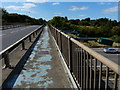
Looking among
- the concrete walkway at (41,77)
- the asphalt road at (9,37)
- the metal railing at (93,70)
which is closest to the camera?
the metal railing at (93,70)

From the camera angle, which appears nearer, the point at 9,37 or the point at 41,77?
the point at 41,77

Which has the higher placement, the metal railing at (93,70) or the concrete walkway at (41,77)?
the metal railing at (93,70)

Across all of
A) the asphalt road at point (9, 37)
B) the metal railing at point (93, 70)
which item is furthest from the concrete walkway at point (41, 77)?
the asphalt road at point (9, 37)

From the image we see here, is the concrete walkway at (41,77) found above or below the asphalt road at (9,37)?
below

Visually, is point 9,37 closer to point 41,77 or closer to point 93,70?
point 41,77

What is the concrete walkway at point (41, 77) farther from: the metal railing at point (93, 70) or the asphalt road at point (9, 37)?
the asphalt road at point (9, 37)

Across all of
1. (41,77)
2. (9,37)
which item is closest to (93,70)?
(41,77)

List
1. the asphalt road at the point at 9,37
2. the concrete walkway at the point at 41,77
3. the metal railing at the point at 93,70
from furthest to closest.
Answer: the asphalt road at the point at 9,37
the concrete walkway at the point at 41,77
the metal railing at the point at 93,70

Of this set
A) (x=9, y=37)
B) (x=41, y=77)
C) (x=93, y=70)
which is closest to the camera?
(x=93, y=70)

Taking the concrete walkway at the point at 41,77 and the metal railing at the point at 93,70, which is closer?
the metal railing at the point at 93,70

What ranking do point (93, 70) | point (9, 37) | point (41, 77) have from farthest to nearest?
point (9, 37) < point (41, 77) < point (93, 70)

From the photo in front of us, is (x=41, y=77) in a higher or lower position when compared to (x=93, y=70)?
lower

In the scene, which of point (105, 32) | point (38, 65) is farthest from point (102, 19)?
point (38, 65)

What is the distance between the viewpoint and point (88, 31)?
95.9 meters
